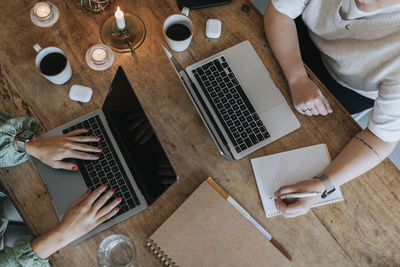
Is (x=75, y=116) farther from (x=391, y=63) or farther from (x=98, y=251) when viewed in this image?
(x=391, y=63)

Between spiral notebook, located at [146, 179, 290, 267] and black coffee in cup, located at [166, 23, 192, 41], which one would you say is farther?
black coffee in cup, located at [166, 23, 192, 41]

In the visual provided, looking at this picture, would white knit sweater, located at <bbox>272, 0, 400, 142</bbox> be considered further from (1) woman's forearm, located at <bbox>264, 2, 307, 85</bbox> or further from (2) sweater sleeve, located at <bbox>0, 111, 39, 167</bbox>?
(2) sweater sleeve, located at <bbox>0, 111, 39, 167</bbox>

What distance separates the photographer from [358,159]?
1.01m

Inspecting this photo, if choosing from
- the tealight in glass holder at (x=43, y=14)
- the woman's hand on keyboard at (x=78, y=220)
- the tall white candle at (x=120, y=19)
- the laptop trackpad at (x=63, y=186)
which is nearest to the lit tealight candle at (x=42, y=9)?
the tealight in glass holder at (x=43, y=14)

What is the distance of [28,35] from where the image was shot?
1100 mm

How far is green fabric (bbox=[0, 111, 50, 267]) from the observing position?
93cm

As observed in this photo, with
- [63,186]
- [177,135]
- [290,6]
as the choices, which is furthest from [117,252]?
[290,6]

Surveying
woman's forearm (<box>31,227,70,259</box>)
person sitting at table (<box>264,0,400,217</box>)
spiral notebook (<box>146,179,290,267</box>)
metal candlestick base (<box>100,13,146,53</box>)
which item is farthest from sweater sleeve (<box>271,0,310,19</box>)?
woman's forearm (<box>31,227,70,259</box>)

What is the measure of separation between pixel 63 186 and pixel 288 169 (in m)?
0.70

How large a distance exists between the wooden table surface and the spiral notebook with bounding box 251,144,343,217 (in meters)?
0.02

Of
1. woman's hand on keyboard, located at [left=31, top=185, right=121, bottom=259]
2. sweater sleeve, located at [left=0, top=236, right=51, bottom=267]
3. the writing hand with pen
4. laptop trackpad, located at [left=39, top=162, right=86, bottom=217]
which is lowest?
the writing hand with pen

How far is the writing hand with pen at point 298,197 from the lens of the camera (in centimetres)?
98

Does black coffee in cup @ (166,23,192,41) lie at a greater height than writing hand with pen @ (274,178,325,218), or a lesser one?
greater

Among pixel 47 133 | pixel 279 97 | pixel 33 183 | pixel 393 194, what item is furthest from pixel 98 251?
pixel 393 194
